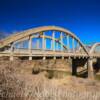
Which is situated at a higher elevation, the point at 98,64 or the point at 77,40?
the point at 77,40

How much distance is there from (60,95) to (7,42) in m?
7.91

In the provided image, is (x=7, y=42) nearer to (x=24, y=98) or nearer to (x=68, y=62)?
(x=24, y=98)

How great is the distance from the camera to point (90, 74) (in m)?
35.2

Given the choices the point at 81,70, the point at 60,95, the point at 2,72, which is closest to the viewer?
the point at 2,72

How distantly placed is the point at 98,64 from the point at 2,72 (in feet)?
144

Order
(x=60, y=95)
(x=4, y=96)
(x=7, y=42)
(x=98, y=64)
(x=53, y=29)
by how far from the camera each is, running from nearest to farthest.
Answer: (x=4, y=96) < (x=60, y=95) < (x=7, y=42) < (x=53, y=29) < (x=98, y=64)

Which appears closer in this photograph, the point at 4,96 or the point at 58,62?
the point at 4,96

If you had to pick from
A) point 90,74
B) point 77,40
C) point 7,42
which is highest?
point 77,40

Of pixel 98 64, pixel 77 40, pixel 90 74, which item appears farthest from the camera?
pixel 98 64

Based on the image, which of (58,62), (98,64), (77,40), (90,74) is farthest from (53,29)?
(98,64)

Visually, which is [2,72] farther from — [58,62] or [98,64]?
[98,64]

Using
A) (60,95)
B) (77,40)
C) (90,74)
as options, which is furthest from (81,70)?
(60,95)

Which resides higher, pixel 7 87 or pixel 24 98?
pixel 7 87

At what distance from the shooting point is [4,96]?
6.91 metres
